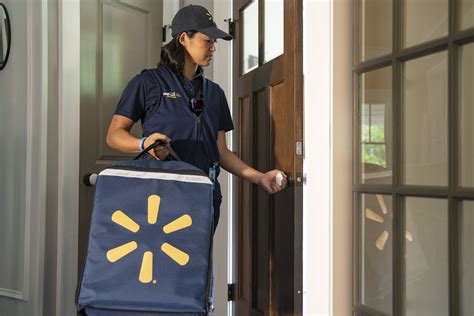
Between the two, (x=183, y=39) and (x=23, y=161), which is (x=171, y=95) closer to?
(x=183, y=39)

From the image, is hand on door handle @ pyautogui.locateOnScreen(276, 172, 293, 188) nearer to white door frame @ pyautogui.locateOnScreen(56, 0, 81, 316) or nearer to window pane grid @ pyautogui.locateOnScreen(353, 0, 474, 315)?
window pane grid @ pyautogui.locateOnScreen(353, 0, 474, 315)

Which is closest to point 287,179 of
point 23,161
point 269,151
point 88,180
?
point 269,151

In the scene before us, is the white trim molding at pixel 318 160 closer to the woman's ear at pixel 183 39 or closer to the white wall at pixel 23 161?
the woman's ear at pixel 183 39

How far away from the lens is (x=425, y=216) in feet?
4.95

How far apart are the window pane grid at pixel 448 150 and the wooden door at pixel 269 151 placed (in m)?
0.24

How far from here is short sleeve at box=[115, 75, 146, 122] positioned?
6.19 feet

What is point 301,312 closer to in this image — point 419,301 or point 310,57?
point 419,301

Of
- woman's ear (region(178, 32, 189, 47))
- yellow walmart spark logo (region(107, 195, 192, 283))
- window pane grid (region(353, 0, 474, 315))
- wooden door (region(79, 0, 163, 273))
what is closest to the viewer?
window pane grid (region(353, 0, 474, 315))

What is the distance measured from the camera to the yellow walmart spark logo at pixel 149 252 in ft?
4.90

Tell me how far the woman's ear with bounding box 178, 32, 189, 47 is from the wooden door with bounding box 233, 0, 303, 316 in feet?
1.20

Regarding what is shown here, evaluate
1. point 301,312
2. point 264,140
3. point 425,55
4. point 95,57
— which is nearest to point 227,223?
point 264,140


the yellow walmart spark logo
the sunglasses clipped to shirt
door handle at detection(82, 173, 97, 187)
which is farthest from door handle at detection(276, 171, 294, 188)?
door handle at detection(82, 173, 97, 187)

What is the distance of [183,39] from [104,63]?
0.98 m

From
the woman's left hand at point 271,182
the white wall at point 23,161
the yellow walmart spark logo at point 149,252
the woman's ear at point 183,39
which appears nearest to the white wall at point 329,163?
the woman's left hand at point 271,182
